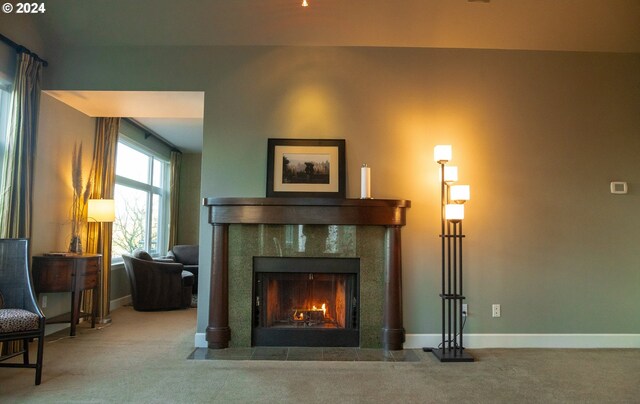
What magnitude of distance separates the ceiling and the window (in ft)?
8.31

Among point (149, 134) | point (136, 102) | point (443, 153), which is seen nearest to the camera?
point (443, 153)

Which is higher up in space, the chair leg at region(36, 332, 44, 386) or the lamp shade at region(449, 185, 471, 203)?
the lamp shade at region(449, 185, 471, 203)

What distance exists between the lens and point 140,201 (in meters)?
6.63

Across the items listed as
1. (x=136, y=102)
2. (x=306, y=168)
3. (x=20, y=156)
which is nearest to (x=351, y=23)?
(x=306, y=168)

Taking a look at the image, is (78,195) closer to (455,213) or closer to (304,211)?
(304,211)

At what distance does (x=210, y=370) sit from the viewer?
9.79 ft

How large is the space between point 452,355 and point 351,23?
3045 mm

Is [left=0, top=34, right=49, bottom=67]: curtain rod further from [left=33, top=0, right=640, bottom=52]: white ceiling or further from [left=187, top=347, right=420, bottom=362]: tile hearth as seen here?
[left=187, top=347, right=420, bottom=362]: tile hearth

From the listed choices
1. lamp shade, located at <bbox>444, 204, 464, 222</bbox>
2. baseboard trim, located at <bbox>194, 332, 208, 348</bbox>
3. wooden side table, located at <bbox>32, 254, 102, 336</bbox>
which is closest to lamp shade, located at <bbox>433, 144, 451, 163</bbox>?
lamp shade, located at <bbox>444, 204, 464, 222</bbox>

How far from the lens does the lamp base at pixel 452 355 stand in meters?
3.23

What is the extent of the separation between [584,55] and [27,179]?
5.37 metres

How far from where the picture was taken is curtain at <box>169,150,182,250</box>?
7418 millimetres

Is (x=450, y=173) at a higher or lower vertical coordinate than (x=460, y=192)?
higher

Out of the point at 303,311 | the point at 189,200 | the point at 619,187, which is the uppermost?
the point at 189,200
